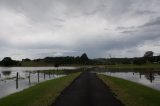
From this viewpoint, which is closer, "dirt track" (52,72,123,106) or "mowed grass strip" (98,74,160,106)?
"dirt track" (52,72,123,106)

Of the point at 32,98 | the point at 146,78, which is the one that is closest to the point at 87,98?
the point at 32,98

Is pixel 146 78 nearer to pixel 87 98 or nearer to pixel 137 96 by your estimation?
pixel 137 96

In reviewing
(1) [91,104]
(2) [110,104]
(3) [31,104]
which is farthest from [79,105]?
(3) [31,104]

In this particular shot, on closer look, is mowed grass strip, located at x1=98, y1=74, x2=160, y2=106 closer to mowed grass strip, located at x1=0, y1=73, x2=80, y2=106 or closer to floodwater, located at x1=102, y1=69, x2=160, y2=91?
mowed grass strip, located at x1=0, y1=73, x2=80, y2=106

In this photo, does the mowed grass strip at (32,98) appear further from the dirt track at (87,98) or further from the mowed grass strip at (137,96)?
the mowed grass strip at (137,96)

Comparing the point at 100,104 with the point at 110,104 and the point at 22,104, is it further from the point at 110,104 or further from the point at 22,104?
the point at 22,104

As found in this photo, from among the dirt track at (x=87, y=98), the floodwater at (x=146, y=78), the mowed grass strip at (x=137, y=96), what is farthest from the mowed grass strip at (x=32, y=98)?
the floodwater at (x=146, y=78)

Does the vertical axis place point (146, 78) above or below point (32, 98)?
below

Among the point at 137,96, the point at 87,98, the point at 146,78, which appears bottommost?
the point at 146,78

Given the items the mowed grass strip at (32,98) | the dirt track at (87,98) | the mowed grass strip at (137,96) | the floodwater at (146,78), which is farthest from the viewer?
the floodwater at (146,78)

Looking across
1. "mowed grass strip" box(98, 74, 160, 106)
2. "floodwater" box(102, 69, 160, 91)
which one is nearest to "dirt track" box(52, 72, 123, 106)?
"mowed grass strip" box(98, 74, 160, 106)

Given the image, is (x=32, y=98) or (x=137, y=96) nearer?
(x=32, y=98)

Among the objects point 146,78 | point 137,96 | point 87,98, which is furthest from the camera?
point 146,78

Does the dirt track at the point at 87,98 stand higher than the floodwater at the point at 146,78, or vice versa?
the dirt track at the point at 87,98
